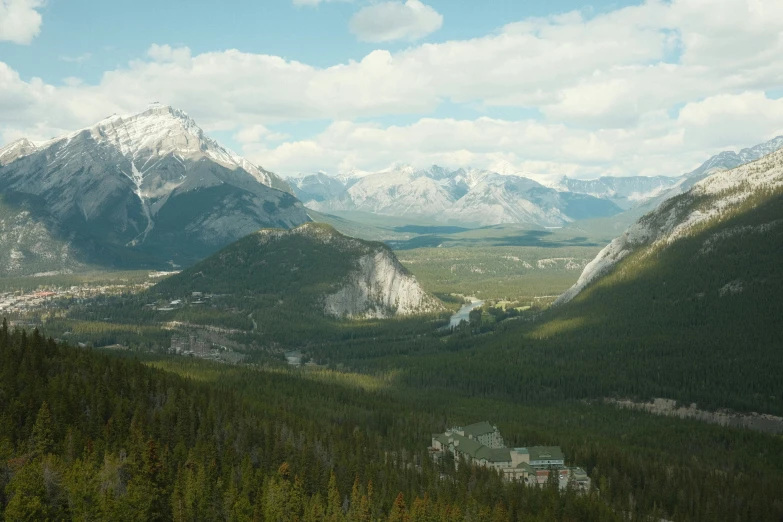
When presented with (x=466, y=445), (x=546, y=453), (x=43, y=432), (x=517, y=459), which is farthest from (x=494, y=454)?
(x=43, y=432)

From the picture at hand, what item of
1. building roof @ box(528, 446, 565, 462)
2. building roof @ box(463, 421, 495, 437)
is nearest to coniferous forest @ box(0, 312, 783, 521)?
building roof @ box(463, 421, 495, 437)

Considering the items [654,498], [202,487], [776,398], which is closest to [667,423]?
[776,398]

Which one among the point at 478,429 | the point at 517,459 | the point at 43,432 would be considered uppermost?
the point at 43,432

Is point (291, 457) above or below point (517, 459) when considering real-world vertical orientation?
above

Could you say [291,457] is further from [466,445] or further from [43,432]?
[43,432]

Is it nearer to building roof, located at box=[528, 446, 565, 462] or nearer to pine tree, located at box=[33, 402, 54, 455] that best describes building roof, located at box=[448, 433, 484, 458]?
building roof, located at box=[528, 446, 565, 462]

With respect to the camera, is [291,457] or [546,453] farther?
[546,453]

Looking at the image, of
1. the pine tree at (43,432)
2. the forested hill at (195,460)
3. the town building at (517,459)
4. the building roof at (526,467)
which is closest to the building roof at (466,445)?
A: the town building at (517,459)

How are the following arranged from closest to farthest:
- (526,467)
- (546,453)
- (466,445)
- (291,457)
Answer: (291,457) < (526,467) < (546,453) < (466,445)
